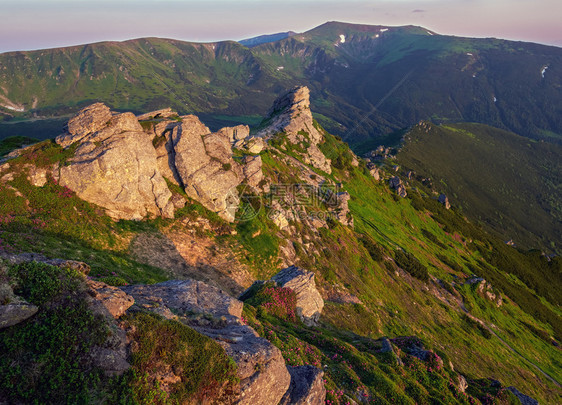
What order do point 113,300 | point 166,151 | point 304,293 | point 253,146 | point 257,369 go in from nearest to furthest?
point 113,300
point 257,369
point 304,293
point 166,151
point 253,146

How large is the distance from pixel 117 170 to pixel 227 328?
95.4 ft

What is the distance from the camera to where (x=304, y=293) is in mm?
37062

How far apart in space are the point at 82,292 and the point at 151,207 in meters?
29.4

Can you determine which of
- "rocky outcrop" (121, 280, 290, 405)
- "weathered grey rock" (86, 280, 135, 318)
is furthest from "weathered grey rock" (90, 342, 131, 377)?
"rocky outcrop" (121, 280, 290, 405)

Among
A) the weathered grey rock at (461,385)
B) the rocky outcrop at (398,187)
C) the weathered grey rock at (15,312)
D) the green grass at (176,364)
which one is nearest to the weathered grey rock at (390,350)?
the weathered grey rock at (461,385)

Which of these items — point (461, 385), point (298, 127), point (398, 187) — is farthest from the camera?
point (398, 187)

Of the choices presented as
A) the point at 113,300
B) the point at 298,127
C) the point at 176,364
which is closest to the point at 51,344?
the point at 113,300

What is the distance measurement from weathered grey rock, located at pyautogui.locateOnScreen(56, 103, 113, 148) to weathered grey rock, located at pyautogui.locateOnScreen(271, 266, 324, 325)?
32.8 metres

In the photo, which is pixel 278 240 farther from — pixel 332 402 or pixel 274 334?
pixel 332 402

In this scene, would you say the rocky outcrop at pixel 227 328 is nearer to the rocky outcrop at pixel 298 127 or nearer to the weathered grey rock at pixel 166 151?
the weathered grey rock at pixel 166 151

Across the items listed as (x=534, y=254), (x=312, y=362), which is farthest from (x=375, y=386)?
(x=534, y=254)

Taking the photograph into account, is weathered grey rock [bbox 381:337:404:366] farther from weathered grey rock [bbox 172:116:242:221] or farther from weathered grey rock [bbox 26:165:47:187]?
weathered grey rock [bbox 26:165:47:187]

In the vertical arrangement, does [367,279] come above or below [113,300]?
below

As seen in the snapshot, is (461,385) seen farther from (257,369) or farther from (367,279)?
(367,279)
